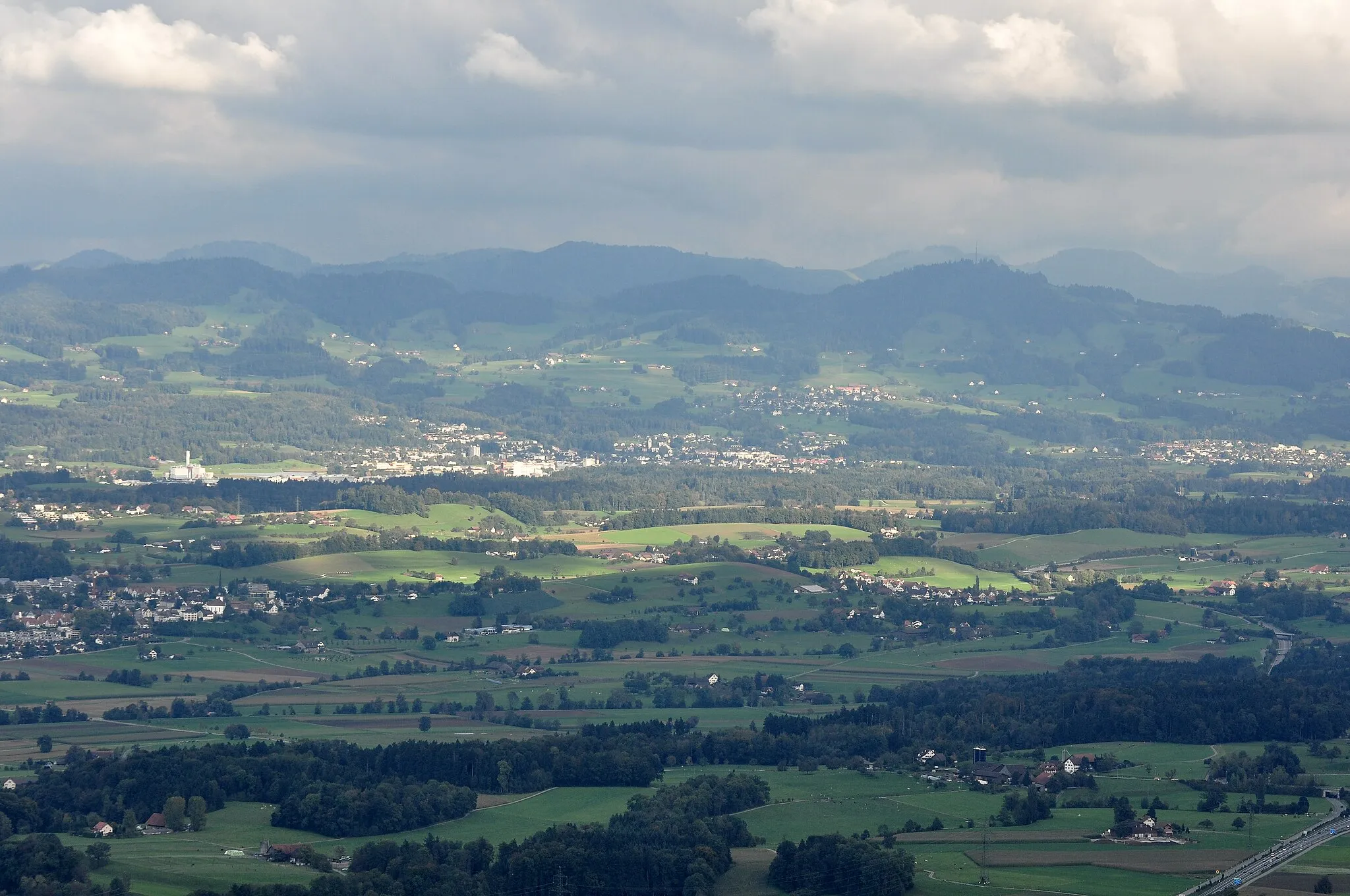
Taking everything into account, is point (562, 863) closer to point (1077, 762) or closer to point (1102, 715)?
point (1077, 762)

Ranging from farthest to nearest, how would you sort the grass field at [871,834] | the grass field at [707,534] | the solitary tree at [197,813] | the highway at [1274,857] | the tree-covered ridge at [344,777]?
1. the grass field at [707,534]
2. the tree-covered ridge at [344,777]
3. the solitary tree at [197,813]
4. the grass field at [871,834]
5. the highway at [1274,857]

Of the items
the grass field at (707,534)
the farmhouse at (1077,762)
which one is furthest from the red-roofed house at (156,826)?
the grass field at (707,534)

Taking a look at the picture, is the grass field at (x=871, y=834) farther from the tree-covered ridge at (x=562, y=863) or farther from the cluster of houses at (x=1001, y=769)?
the cluster of houses at (x=1001, y=769)

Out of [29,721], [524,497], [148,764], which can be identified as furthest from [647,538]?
[148,764]

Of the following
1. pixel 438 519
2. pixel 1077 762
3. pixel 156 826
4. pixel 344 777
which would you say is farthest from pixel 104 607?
pixel 1077 762

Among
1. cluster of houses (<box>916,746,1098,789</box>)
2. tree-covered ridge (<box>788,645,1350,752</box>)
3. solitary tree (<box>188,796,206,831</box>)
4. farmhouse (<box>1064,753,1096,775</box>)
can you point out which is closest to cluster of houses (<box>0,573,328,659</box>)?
solitary tree (<box>188,796,206,831</box>)

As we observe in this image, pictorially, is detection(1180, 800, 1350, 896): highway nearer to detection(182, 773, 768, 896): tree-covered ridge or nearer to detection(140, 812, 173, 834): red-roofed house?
detection(182, 773, 768, 896): tree-covered ridge

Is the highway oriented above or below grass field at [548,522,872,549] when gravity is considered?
below

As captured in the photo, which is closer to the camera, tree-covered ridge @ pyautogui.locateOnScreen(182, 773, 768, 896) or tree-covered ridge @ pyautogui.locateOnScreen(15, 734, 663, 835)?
tree-covered ridge @ pyautogui.locateOnScreen(182, 773, 768, 896)

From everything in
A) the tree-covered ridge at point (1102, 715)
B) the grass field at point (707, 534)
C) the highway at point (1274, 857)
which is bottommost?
the highway at point (1274, 857)
